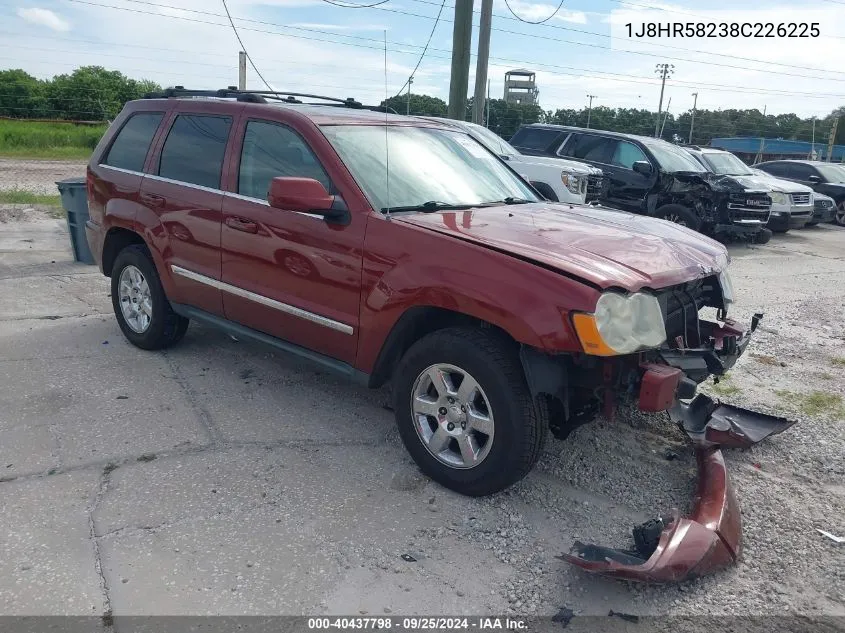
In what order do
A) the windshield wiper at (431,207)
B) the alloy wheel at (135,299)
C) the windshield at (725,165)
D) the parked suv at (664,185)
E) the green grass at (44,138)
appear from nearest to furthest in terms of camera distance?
1. the windshield wiper at (431,207)
2. the alloy wheel at (135,299)
3. the parked suv at (664,185)
4. the windshield at (725,165)
5. the green grass at (44,138)

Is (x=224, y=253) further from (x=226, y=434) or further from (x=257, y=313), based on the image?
(x=226, y=434)

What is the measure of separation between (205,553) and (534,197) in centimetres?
311

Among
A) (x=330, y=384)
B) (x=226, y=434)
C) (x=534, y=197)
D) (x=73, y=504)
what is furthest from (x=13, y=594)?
(x=534, y=197)

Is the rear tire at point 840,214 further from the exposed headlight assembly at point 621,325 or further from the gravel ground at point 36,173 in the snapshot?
the gravel ground at point 36,173

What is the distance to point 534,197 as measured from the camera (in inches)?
196

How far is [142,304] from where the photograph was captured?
557 centimetres

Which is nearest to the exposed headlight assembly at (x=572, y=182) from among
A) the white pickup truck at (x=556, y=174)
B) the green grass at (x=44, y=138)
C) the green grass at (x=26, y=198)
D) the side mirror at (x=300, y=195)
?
the white pickup truck at (x=556, y=174)

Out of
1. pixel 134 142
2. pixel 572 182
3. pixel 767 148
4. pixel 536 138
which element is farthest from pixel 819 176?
pixel 767 148

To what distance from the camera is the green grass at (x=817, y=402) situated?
4.95 m

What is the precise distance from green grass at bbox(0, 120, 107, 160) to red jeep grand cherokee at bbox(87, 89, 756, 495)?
922 inches

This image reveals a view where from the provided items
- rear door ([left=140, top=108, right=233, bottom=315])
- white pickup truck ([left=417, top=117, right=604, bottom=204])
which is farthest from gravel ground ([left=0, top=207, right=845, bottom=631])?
white pickup truck ([left=417, top=117, right=604, bottom=204])

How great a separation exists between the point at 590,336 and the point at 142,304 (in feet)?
12.4

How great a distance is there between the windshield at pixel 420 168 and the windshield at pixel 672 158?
27.7ft

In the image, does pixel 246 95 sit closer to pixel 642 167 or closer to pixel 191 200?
pixel 191 200
